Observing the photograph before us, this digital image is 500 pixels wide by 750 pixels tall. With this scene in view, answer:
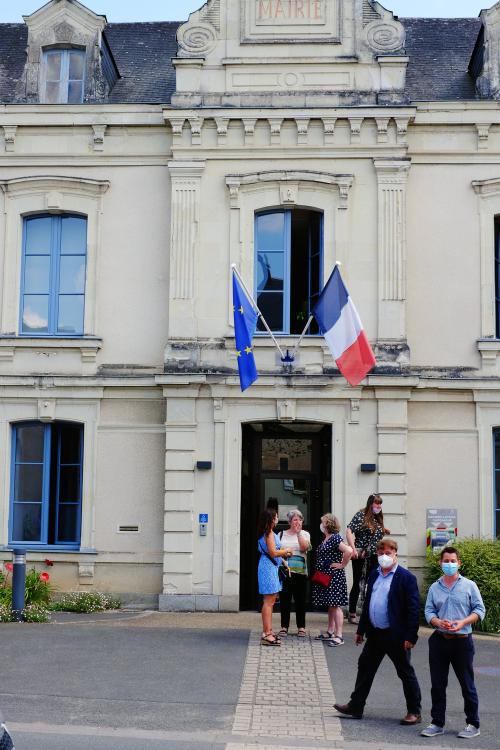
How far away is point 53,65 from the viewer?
18000mm

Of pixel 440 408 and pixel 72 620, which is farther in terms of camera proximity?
pixel 440 408

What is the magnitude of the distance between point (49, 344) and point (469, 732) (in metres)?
10.3

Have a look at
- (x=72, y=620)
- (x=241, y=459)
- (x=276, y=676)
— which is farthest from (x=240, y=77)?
(x=276, y=676)

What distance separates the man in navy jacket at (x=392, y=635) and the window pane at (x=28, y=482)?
888 cm

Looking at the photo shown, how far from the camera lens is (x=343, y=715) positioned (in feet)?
30.1

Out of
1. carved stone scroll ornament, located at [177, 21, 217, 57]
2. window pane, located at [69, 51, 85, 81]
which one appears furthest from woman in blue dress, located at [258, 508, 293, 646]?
window pane, located at [69, 51, 85, 81]

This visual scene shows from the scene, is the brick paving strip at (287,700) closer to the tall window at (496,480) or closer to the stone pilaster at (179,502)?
the stone pilaster at (179,502)

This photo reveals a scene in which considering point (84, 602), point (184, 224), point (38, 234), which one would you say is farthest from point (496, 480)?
point (38, 234)

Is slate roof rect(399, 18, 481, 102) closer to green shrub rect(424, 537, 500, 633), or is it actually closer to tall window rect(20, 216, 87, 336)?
tall window rect(20, 216, 87, 336)

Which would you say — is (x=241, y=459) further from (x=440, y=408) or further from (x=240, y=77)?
(x=240, y=77)

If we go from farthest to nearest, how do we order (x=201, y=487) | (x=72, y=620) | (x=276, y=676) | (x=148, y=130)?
(x=148, y=130)
(x=201, y=487)
(x=72, y=620)
(x=276, y=676)

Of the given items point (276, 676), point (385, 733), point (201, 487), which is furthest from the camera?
point (201, 487)

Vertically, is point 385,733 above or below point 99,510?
below

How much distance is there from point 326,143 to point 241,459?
5.28 metres
